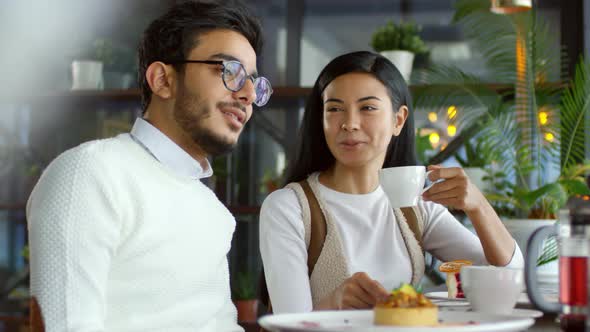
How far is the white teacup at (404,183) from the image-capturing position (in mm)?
1660

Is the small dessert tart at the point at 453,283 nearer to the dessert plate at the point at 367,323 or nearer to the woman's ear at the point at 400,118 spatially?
the dessert plate at the point at 367,323

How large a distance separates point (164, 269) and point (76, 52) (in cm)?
382

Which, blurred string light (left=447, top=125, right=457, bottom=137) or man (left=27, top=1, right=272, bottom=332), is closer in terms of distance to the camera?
man (left=27, top=1, right=272, bottom=332)

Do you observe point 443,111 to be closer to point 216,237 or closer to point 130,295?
point 216,237

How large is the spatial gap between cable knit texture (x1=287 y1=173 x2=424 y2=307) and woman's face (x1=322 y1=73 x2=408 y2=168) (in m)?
0.15

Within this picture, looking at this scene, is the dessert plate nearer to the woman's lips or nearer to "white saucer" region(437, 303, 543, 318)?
"white saucer" region(437, 303, 543, 318)

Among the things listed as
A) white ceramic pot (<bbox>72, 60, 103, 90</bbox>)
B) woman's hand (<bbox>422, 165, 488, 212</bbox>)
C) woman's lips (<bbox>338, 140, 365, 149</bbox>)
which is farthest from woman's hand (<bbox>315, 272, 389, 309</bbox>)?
white ceramic pot (<bbox>72, 60, 103, 90</bbox>)

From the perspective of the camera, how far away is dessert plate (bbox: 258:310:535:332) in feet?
3.29

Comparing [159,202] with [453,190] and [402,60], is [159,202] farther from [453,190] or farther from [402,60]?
[402,60]

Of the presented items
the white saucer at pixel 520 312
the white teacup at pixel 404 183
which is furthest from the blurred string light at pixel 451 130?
the white saucer at pixel 520 312

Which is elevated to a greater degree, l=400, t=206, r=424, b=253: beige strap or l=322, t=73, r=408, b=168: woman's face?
l=322, t=73, r=408, b=168: woman's face

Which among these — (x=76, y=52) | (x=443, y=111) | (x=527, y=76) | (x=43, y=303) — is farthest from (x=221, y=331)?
(x=76, y=52)

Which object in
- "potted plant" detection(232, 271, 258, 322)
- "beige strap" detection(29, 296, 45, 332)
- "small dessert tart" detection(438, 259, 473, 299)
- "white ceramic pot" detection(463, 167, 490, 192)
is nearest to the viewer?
"beige strap" detection(29, 296, 45, 332)

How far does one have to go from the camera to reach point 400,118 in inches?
91.1
